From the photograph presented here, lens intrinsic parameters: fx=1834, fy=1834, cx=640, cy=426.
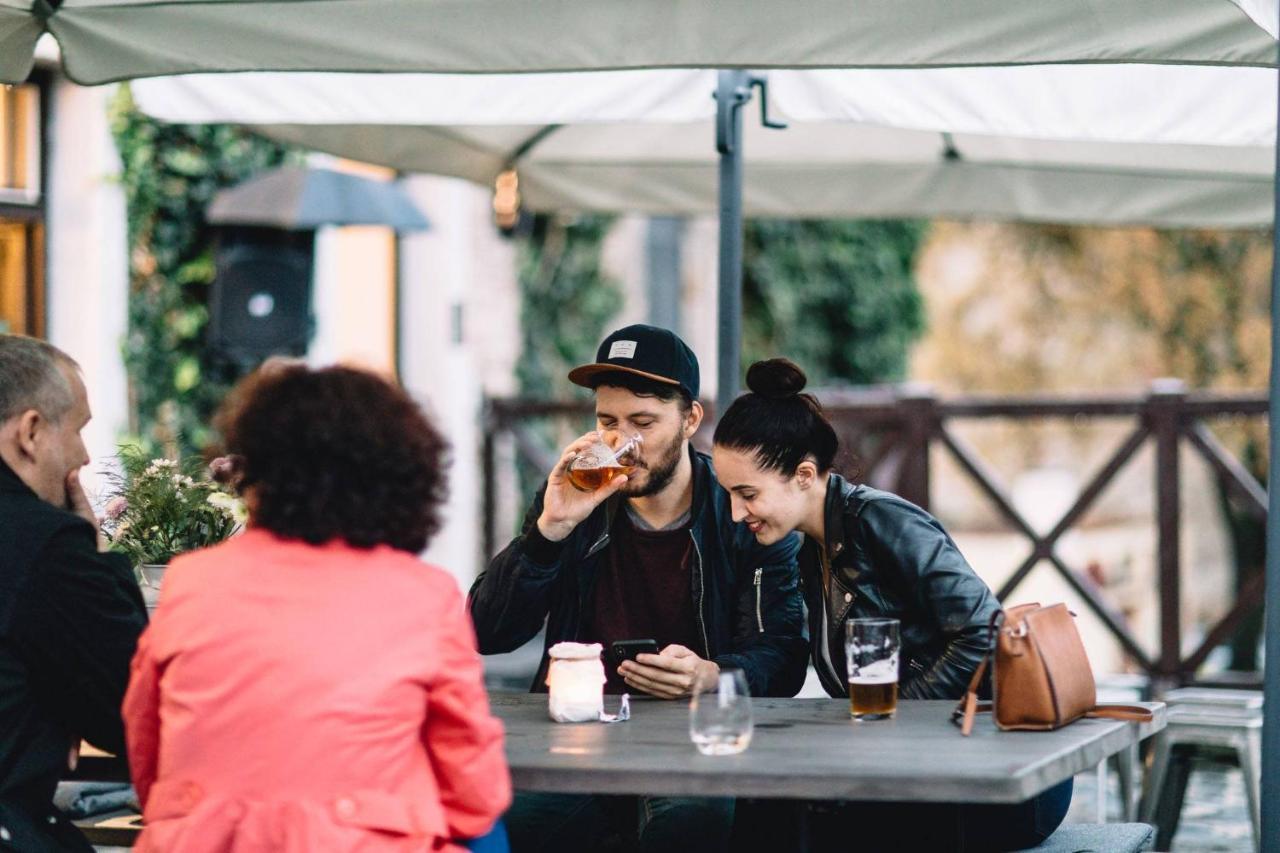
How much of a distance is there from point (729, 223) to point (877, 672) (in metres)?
2.06

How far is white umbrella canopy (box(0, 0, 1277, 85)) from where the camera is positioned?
3283 mm

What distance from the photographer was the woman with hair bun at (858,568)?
3.40 m

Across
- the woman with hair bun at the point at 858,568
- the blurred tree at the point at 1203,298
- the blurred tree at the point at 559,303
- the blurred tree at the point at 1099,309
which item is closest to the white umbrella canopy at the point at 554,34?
the woman with hair bun at the point at 858,568

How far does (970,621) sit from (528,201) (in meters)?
3.37

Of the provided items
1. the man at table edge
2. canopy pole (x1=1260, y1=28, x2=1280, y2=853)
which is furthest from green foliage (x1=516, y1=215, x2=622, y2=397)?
the man at table edge

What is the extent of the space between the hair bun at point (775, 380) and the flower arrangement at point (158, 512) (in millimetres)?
1081

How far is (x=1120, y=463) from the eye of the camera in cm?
849

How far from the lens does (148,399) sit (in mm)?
8117

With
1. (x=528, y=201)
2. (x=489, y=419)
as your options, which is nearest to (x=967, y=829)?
(x=528, y=201)

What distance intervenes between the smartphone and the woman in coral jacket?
1.05 metres

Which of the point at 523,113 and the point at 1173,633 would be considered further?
the point at 1173,633

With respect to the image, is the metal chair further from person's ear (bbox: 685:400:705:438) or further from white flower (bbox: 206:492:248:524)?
white flower (bbox: 206:492:248:524)

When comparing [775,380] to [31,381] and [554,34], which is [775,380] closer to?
[554,34]

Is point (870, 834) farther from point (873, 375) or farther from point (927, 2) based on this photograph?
point (873, 375)
